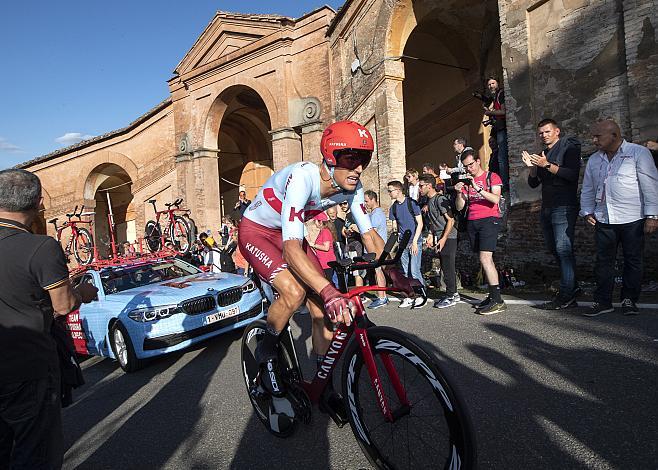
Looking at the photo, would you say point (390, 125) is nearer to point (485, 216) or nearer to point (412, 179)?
point (412, 179)

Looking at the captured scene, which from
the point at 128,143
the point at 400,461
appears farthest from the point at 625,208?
the point at 128,143

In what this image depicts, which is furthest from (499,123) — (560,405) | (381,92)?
(560,405)

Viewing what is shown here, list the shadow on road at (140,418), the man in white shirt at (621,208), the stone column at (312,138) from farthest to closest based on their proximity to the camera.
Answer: the stone column at (312,138) → the man in white shirt at (621,208) → the shadow on road at (140,418)

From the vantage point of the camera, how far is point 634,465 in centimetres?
223

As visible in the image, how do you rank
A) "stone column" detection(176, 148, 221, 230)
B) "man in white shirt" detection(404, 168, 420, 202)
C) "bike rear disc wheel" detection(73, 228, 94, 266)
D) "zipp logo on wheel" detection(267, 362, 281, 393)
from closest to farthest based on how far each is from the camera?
"zipp logo on wheel" detection(267, 362, 281, 393) < "man in white shirt" detection(404, 168, 420, 202) < "bike rear disc wheel" detection(73, 228, 94, 266) < "stone column" detection(176, 148, 221, 230)

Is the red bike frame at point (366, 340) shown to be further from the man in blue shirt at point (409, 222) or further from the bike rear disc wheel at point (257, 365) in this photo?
the man in blue shirt at point (409, 222)

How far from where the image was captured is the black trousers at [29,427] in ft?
6.80

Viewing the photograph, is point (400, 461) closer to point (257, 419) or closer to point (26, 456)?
point (257, 419)

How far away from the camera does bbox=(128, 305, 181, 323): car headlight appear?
5.52m

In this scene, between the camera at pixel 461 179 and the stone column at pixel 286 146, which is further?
the stone column at pixel 286 146

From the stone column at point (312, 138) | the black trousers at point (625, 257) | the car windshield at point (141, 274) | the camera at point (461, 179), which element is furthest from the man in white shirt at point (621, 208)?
the stone column at point (312, 138)

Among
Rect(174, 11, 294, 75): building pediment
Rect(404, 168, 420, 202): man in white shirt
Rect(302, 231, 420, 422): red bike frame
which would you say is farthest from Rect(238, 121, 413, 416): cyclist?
Rect(174, 11, 294, 75): building pediment

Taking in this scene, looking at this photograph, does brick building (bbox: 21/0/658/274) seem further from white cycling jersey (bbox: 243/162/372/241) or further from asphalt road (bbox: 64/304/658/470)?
white cycling jersey (bbox: 243/162/372/241)

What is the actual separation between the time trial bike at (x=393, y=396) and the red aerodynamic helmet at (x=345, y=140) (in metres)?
0.68
